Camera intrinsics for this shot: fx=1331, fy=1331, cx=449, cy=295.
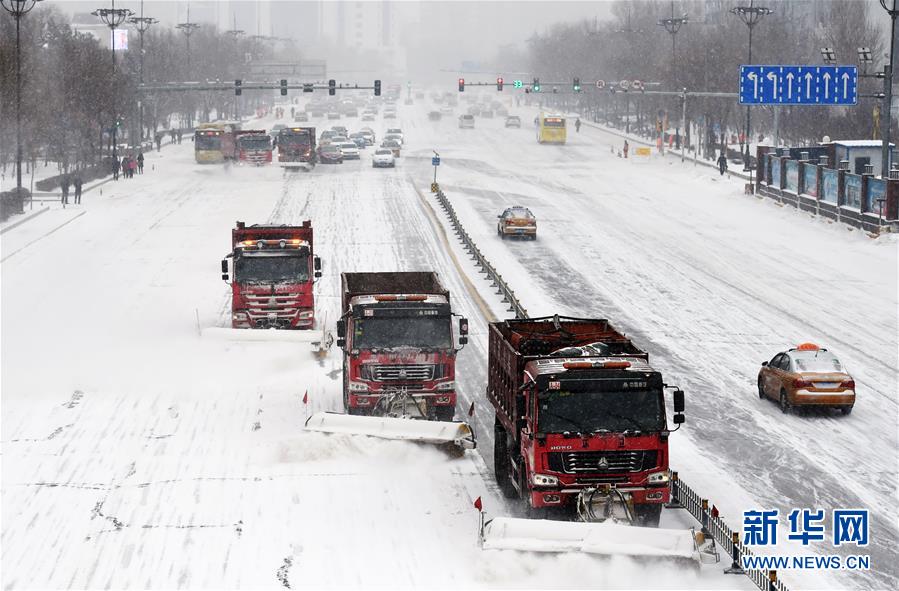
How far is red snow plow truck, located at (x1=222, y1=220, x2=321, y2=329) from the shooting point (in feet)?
113

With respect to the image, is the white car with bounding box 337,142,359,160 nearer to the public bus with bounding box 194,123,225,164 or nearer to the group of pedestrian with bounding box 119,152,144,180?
the public bus with bounding box 194,123,225,164

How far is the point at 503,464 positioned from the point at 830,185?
45.9 meters

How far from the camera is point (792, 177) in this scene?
228ft

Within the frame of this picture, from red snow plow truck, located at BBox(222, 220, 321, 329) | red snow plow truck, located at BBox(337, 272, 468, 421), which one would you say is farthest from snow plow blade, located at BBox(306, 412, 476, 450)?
red snow plow truck, located at BBox(222, 220, 321, 329)

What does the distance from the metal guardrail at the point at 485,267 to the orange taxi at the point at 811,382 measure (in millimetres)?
9074

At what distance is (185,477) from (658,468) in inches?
346

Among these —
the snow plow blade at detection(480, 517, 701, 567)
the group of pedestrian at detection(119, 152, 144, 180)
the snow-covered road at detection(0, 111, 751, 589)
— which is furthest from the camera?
the group of pedestrian at detection(119, 152, 144, 180)

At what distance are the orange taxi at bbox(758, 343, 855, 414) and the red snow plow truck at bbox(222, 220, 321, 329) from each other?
488 inches

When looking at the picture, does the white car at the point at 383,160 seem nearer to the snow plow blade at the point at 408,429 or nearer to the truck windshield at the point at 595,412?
the snow plow blade at the point at 408,429

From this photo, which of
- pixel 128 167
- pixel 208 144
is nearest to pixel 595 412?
pixel 128 167

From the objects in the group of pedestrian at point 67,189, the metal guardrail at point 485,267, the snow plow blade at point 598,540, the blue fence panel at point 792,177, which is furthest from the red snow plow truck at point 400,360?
the group of pedestrian at point 67,189

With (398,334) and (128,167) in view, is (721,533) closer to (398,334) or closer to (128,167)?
(398,334)

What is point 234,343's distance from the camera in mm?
34375

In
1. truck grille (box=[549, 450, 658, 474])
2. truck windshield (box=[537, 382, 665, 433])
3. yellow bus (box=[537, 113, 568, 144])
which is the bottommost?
truck grille (box=[549, 450, 658, 474])
